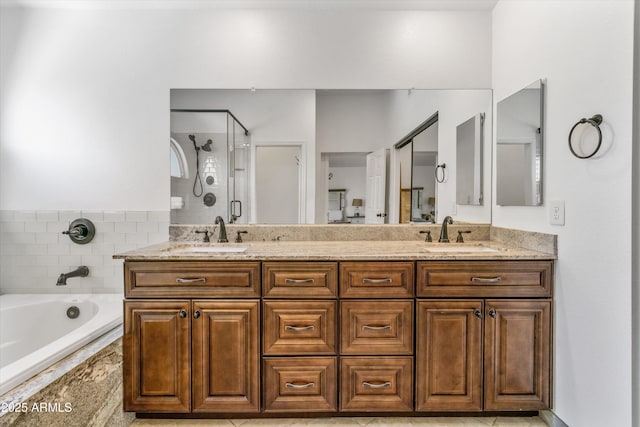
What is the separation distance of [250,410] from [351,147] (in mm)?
1724

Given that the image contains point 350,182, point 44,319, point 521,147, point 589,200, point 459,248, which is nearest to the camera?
point 589,200

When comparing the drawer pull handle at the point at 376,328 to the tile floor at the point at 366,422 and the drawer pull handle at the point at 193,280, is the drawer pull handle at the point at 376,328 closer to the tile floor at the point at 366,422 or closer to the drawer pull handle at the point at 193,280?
the tile floor at the point at 366,422

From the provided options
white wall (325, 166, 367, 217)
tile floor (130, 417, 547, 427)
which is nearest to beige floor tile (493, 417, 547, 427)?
tile floor (130, 417, 547, 427)

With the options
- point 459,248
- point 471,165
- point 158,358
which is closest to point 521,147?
point 471,165

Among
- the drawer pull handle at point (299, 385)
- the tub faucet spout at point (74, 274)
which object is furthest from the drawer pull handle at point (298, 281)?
the tub faucet spout at point (74, 274)

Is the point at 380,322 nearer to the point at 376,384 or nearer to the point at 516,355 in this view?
the point at 376,384

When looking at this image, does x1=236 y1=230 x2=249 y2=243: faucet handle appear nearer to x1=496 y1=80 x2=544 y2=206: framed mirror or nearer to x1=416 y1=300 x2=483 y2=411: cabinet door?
x1=416 y1=300 x2=483 y2=411: cabinet door

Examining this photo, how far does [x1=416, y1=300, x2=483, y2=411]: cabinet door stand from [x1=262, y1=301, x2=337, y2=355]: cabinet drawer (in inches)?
18.7

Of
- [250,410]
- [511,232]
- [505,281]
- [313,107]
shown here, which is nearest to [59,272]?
[250,410]

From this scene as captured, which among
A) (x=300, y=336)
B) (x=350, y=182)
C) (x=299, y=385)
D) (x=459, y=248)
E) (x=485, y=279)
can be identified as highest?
(x=350, y=182)

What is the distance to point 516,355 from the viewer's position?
5.93ft

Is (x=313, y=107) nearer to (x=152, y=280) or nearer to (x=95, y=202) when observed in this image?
(x=152, y=280)

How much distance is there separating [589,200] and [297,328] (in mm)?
1493

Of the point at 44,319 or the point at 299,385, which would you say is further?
the point at 44,319
